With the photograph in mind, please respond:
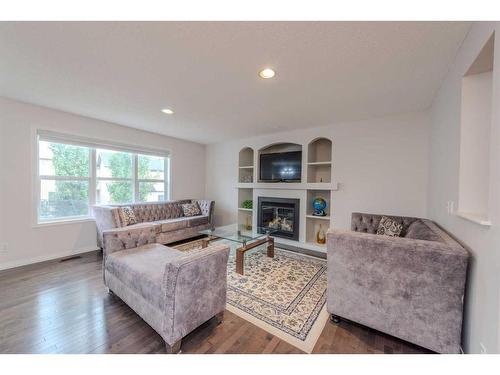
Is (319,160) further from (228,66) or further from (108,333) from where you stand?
(108,333)

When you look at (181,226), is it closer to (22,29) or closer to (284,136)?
(284,136)

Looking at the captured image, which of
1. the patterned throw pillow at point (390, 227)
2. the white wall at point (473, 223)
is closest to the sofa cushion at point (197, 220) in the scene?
the patterned throw pillow at point (390, 227)

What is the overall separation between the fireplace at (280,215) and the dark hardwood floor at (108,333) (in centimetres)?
235

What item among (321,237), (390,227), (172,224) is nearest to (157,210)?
(172,224)

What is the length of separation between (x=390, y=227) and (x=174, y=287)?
264 cm

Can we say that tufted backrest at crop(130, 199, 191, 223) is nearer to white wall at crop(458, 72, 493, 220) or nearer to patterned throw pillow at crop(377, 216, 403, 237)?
patterned throw pillow at crop(377, 216, 403, 237)

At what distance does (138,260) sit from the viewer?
1.89 m

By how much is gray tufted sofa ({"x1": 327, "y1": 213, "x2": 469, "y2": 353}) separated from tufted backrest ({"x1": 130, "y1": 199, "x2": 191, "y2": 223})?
357 cm

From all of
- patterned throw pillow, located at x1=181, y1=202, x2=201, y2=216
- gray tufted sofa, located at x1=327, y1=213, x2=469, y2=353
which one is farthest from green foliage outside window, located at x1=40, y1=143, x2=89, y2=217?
gray tufted sofa, located at x1=327, y1=213, x2=469, y2=353

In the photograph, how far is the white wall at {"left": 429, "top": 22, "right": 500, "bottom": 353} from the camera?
39.8 inches

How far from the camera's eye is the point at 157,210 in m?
4.18

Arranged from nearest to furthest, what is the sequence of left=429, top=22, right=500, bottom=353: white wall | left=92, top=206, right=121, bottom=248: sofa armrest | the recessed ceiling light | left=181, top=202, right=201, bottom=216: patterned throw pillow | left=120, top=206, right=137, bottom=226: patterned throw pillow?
left=429, top=22, right=500, bottom=353: white wall → the recessed ceiling light → left=92, top=206, right=121, bottom=248: sofa armrest → left=120, top=206, right=137, bottom=226: patterned throw pillow → left=181, top=202, right=201, bottom=216: patterned throw pillow

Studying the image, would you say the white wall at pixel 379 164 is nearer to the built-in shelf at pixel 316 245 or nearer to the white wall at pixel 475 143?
the built-in shelf at pixel 316 245
